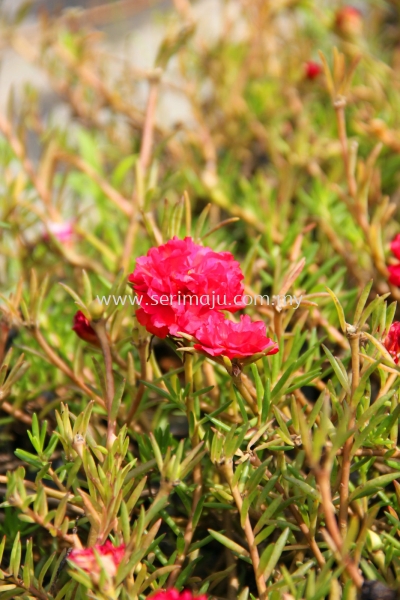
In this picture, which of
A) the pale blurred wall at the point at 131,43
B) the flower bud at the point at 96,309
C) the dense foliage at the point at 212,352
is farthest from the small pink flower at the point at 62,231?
the pale blurred wall at the point at 131,43

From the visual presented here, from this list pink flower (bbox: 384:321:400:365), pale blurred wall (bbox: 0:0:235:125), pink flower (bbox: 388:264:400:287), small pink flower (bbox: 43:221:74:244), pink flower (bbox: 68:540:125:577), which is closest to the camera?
pink flower (bbox: 68:540:125:577)

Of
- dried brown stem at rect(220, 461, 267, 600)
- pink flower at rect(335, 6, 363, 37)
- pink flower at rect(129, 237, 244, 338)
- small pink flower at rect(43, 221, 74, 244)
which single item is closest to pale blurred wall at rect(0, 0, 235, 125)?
pink flower at rect(335, 6, 363, 37)

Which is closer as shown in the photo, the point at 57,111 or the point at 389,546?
the point at 389,546

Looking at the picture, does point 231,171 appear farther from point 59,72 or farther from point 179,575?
point 179,575

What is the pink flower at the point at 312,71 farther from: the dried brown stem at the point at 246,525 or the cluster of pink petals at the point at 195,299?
the dried brown stem at the point at 246,525

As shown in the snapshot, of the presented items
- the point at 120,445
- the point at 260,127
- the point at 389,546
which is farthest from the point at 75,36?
Result: the point at 389,546

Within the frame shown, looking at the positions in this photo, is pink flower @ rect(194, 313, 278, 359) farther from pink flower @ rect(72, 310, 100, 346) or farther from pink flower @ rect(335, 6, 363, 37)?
pink flower @ rect(335, 6, 363, 37)

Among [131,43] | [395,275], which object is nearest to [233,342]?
[395,275]
